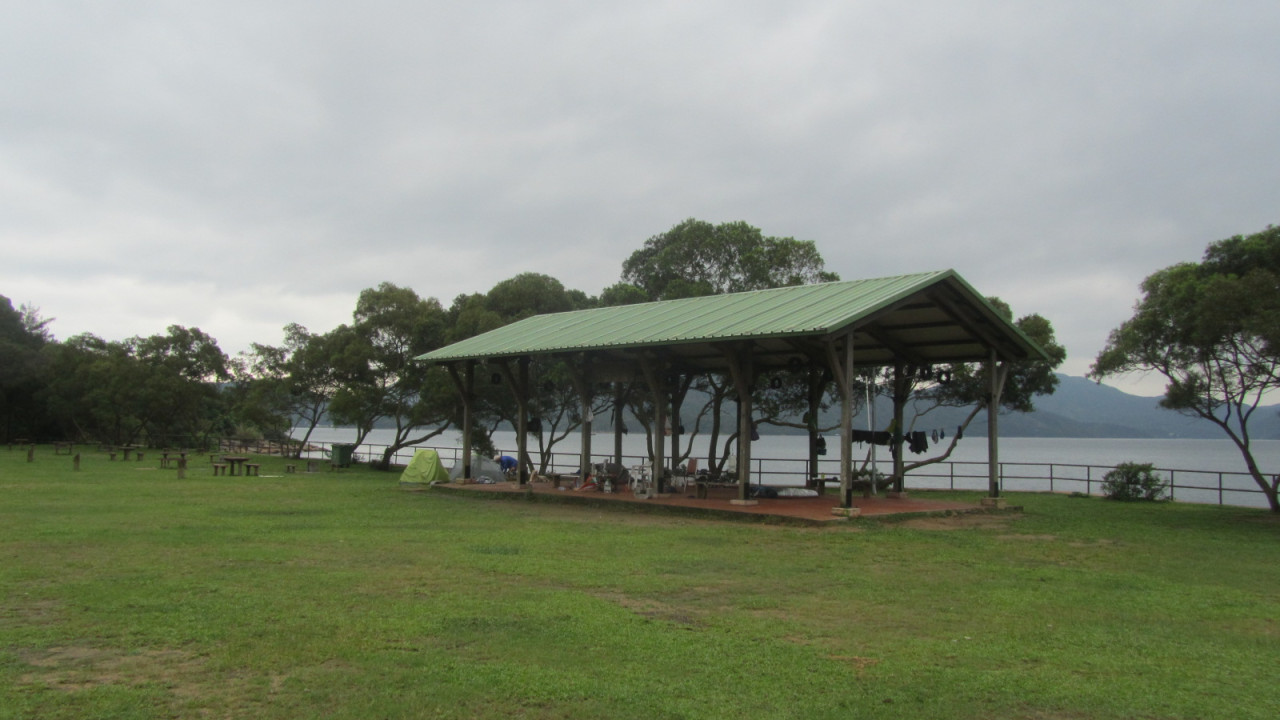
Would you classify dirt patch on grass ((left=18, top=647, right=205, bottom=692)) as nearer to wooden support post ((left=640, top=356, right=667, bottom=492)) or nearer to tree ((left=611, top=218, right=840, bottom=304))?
wooden support post ((left=640, top=356, right=667, bottom=492))

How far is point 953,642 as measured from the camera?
6094 mm

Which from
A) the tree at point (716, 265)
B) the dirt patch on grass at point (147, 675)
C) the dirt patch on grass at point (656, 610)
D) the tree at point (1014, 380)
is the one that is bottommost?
the dirt patch on grass at point (656, 610)

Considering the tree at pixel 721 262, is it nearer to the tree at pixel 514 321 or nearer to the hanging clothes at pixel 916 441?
the tree at pixel 514 321

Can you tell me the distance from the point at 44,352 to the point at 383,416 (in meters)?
26.4

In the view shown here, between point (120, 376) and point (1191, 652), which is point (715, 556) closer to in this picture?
point (1191, 652)

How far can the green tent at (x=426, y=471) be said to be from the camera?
22.2 metres

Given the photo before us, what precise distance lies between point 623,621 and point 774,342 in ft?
39.9

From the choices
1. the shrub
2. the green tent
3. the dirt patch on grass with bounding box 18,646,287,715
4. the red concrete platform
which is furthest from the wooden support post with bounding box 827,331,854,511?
the green tent

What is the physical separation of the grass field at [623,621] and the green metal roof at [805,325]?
3.35m

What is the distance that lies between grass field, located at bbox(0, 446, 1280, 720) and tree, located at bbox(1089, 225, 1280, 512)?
12.6 ft

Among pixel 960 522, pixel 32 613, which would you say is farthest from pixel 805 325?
pixel 32 613

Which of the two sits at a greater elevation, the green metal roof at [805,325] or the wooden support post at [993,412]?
the green metal roof at [805,325]

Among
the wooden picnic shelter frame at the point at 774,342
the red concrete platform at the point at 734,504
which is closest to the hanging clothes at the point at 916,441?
the wooden picnic shelter frame at the point at 774,342

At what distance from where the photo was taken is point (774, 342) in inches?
714
